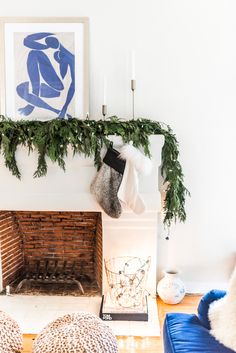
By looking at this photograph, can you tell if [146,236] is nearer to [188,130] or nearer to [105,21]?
[188,130]

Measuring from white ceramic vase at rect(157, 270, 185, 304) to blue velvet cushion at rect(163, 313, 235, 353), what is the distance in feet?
3.24

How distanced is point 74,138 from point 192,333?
4.62 ft

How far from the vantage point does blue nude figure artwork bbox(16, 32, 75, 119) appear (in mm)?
2602

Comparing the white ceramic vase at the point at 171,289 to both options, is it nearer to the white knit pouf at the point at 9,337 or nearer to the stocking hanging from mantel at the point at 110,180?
the stocking hanging from mantel at the point at 110,180

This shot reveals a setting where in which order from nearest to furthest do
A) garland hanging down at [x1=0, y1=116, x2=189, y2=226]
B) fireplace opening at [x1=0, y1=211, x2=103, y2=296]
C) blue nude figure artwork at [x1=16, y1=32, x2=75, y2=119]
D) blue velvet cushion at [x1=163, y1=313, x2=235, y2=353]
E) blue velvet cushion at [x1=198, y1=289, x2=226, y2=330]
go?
blue velvet cushion at [x1=163, y1=313, x2=235, y2=353], blue velvet cushion at [x1=198, y1=289, x2=226, y2=330], garland hanging down at [x1=0, y1=116, x2=189, y2=226], blue nude figure artwork at [x1=16, y1=32, x2=75, y2=119], fireplace opening at [x1=0, y1=211, x2=103, y2=296]

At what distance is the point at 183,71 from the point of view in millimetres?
2635

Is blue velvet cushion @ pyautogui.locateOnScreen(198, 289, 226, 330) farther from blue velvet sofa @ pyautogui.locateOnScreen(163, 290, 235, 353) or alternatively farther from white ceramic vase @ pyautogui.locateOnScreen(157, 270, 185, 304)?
white ceramic vase @ pyautogui.locateOnScreen(157, 270, 185, 304)

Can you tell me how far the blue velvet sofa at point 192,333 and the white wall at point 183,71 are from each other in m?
1.18

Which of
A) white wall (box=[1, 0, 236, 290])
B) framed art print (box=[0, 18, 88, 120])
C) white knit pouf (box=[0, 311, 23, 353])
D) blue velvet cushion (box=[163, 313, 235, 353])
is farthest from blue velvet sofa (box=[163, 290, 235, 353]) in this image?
framed art print (box=[0, 18, 88, 120])

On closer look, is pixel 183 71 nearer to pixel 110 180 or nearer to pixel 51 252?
pixel 110 180

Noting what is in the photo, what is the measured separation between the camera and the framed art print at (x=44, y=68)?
2588 millimetres

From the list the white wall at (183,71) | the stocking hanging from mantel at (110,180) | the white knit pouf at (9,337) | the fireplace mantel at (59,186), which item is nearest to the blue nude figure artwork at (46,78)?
the white wall at (183,71)

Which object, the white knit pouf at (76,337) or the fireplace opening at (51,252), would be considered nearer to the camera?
the white knit pouf at (76,337)

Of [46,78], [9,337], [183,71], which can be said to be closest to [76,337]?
[9,337]
